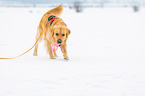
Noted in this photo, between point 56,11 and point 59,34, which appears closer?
point 59,34

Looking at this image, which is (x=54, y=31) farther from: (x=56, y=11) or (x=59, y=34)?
(x=56, y=11)

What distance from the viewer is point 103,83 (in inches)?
133

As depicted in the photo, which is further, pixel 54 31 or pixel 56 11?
pixel 56 11

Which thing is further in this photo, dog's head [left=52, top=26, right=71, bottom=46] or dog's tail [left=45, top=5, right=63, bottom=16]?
dog's tail [left=45, top=5, right=63, bottom=16]

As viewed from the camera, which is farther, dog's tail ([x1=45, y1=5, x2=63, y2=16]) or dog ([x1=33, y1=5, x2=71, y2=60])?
dog's tail ([x1=45, y1=5, x2=63, y2=16])

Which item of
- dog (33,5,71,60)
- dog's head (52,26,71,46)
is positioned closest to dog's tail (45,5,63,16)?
dog (33,5,71,60)

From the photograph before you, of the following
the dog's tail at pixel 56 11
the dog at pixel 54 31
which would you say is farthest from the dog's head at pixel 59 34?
the dog's tail at pixel 56 11

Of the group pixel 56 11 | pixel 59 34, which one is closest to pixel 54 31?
pixel 59 34

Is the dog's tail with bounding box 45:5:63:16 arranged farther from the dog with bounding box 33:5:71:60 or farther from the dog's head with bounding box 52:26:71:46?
the dog's head with bounding box 52:26:71:46

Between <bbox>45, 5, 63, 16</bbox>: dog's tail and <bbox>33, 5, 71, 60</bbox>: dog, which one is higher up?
<bbox>45, 5, 63, 16</bbox>: dog's tail

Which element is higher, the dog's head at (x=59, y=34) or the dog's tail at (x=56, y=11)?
the dog's tail at (x=56, y=11)

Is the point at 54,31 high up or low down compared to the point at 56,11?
down

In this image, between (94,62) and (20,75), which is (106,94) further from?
(94,62)

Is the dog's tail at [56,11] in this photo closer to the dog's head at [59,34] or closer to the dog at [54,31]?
the dog at [54,31]
